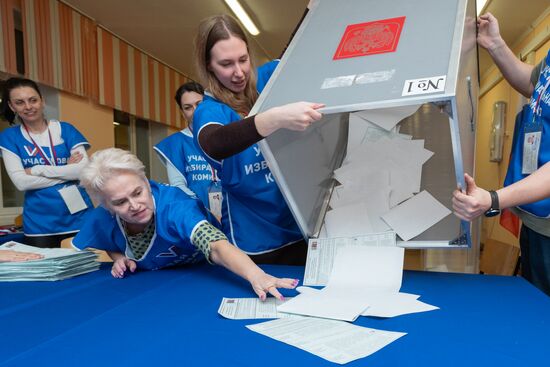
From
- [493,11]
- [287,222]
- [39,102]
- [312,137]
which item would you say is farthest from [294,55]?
[493,11]

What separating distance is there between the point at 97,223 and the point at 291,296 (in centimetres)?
78

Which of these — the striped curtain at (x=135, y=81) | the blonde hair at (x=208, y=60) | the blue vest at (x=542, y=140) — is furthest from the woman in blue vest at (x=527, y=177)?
the striped curtain at (x=135, y=81)

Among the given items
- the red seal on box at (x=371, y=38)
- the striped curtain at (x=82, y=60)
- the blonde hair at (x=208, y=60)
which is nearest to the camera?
the red seal on box at (x=371, y=38)

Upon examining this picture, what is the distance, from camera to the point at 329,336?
68 cm

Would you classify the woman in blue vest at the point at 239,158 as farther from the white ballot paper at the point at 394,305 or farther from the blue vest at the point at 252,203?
the white ballot paper at the point at 394,305

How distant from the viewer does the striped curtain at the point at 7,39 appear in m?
2.98

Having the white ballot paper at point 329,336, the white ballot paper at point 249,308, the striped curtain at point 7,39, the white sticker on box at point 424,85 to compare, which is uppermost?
the striped curtain at point 7,39

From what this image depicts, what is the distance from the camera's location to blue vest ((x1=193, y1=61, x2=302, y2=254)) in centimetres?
116

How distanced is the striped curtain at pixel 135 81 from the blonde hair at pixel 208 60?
3488 mm

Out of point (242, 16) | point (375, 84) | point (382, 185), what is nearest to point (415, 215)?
point (382, 185)

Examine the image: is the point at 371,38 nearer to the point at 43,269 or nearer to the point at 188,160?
the point at 43,269

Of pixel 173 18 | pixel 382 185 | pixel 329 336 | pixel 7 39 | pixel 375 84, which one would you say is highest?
pixel 173 18

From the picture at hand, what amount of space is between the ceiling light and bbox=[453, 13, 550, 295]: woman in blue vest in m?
2.95

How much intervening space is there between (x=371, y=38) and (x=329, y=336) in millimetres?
690
